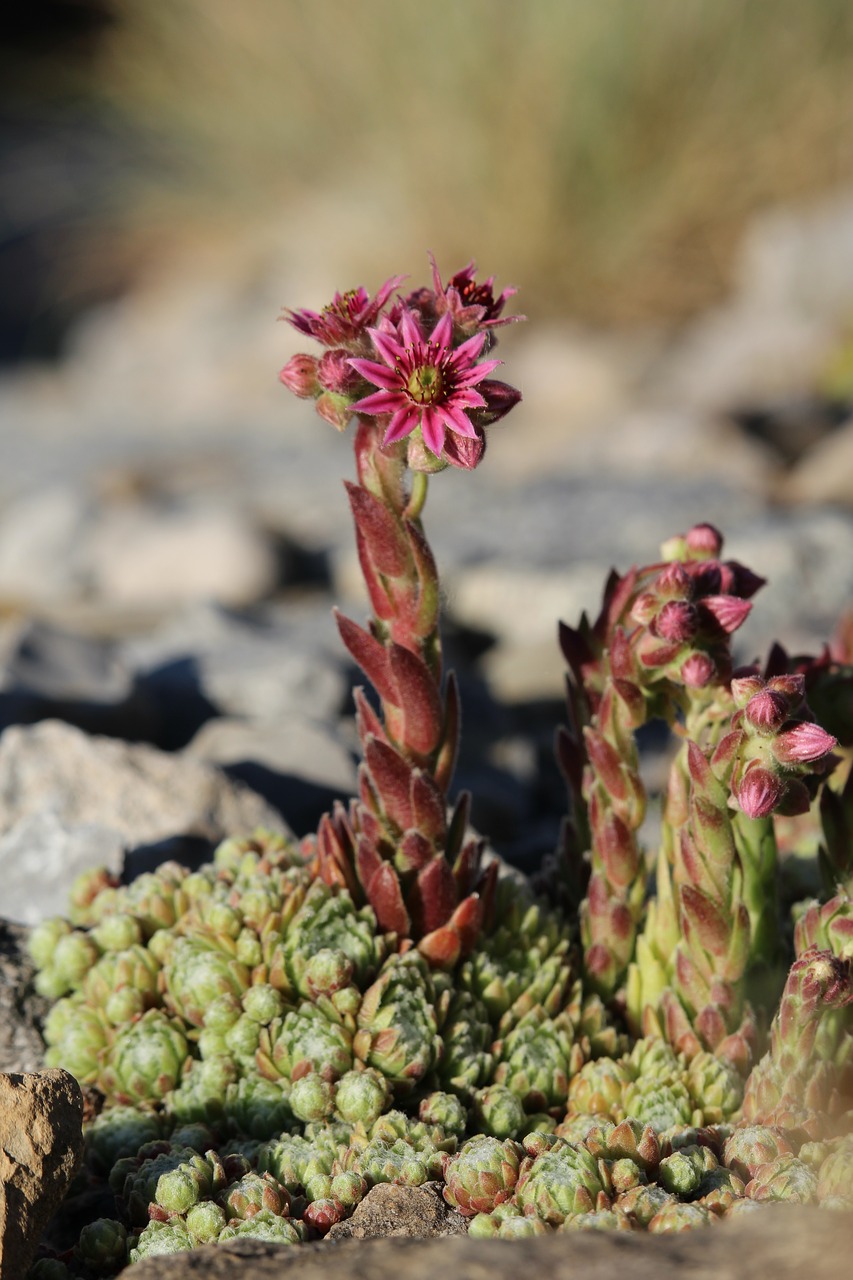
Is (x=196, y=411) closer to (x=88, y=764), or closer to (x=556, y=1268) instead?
(x=88, y=764)

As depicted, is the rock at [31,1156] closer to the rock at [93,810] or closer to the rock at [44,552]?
the rock at [93,810]

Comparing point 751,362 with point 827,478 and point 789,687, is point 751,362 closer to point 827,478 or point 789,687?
point 827,478

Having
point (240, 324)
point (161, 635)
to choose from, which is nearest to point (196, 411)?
point (240, 324)

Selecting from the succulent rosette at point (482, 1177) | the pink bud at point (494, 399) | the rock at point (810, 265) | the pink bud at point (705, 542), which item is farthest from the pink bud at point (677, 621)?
the rock at point (810, 265)

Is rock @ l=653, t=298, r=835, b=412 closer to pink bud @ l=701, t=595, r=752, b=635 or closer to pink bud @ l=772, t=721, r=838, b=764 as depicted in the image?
pink bud @ l=701, t=595, r=752, b=635

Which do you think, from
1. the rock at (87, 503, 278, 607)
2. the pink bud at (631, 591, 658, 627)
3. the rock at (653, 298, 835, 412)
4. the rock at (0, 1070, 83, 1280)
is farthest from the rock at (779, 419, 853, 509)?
the rock at (0, 1070, 83, 1280)

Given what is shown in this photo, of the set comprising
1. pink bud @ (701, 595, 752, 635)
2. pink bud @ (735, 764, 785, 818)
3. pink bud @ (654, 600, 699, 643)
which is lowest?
pink bud @ (735, 764, 785, 818)
